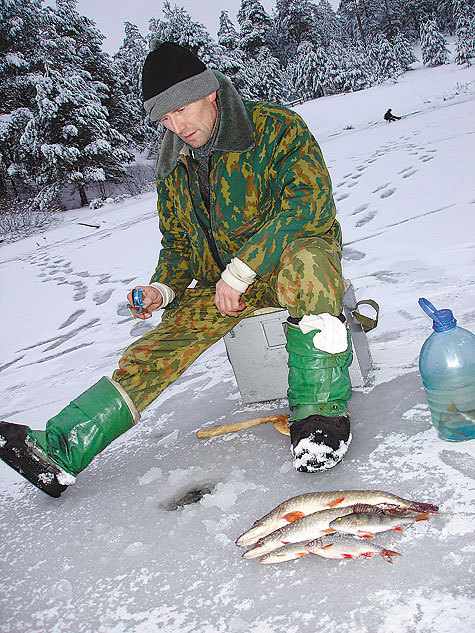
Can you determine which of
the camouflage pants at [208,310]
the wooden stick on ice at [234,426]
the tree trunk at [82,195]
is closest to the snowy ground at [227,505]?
the wooden stick on ice at [234,426]

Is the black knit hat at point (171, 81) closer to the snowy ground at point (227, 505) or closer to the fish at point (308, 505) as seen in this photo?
the snowy ground at point (227, 505)

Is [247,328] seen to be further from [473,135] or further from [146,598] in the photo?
[473,135]

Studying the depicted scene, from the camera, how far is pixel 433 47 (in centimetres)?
2877

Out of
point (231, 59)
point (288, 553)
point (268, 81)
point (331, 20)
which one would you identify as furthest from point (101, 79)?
point (331, 20)

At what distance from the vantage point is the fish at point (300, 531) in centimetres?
149

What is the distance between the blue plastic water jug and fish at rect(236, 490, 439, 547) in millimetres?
420

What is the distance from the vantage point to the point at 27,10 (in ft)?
65.2

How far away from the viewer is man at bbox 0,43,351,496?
1.91 m

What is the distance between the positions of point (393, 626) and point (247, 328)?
1.38 metres

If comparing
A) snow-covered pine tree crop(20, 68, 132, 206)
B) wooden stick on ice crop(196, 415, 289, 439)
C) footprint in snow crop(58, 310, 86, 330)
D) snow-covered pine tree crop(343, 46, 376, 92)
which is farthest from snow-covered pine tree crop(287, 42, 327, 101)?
wooden stick on ice crop(196, 415, 289, 439)

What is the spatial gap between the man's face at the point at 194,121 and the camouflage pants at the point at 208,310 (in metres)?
0.61

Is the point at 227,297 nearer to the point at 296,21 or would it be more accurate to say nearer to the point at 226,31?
the point at 226,31

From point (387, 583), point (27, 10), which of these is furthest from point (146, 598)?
point (27, 10)

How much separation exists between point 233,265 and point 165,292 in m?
0.61
